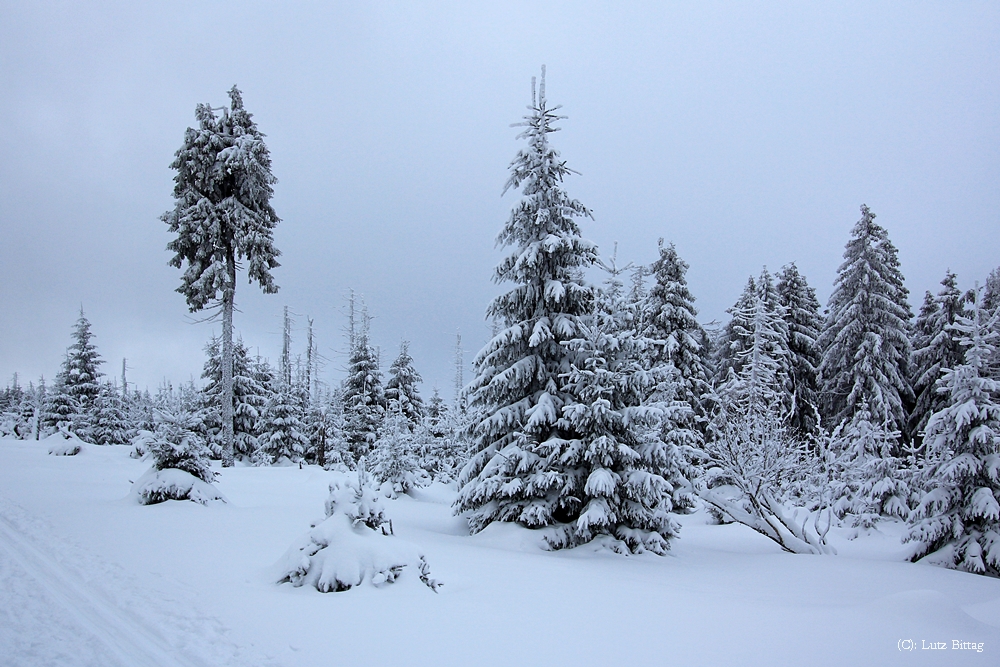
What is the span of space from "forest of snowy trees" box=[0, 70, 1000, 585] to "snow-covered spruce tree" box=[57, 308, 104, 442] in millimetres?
13319

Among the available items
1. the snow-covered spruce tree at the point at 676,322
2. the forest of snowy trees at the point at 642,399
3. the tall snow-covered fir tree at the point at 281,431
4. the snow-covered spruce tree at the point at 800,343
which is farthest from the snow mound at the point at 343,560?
the tall snow-covered fir tree at the point at 281,431

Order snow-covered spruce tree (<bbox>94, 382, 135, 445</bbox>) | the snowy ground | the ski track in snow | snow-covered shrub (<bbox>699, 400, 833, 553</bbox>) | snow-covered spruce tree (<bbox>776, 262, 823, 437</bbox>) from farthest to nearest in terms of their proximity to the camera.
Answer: snow-covered spruce tree (<bbox>94, 382, 135, 445</bbox>) → snow-covered spruce tree (<bbox>776, 262, 823, 437</bbox>) → snow-covered shrub (<bbox>699, 400, 833, 553</bbox>) → the snowy ground → the ski track in snow

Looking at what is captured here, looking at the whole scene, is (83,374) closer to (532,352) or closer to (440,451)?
(440,451)

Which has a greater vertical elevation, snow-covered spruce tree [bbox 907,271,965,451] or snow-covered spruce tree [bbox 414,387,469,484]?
snow-covered spruce tree [bbox 907,271,965,451]

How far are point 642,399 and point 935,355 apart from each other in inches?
870

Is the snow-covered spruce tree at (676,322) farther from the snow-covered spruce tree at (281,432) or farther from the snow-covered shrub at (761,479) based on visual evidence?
the snow-covered spruce tree at (281,432)

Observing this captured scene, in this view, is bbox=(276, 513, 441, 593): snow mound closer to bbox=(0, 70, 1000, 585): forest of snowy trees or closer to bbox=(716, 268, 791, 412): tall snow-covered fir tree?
bbox=(0, 70, 1000, 585): forest of snowy trees

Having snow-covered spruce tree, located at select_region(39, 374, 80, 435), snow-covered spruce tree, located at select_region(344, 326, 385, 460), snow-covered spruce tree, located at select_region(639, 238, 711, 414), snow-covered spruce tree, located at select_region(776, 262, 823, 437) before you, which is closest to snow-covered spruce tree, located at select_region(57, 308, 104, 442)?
snow-covered spruce tree, located at select_region(39, 374, 80, 435)

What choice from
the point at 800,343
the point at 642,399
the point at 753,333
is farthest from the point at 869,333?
the point at 642,399

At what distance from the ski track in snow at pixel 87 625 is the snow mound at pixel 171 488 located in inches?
201

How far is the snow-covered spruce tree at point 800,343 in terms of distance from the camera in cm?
2645

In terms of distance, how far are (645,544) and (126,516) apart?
33.4 feet

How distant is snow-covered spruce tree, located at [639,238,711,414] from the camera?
2147cm

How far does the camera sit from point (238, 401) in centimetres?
2938
